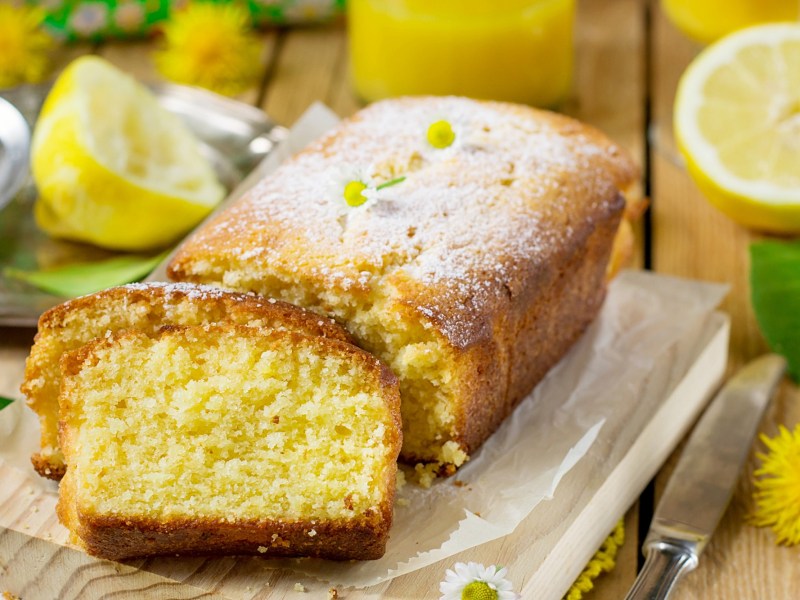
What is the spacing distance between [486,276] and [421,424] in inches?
14.4

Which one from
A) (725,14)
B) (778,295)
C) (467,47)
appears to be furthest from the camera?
(725,14)

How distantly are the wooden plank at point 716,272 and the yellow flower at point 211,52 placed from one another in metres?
1.61

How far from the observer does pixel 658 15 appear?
482 centimetres

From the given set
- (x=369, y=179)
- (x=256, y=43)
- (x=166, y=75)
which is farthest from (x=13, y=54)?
(x=369, y=179)

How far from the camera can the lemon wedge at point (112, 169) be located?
3340 millimetres

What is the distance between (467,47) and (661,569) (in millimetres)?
2039

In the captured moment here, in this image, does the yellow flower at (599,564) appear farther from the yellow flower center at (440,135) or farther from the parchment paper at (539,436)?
the yellow flower center at (440,135)

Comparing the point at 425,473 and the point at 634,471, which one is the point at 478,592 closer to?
the point at 425,473

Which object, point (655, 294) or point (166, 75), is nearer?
point (655, 294)

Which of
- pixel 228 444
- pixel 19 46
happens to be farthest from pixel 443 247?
pixel 19 46

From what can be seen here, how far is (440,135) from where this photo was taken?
2861 mm

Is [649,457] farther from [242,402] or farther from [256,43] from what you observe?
[256,43]

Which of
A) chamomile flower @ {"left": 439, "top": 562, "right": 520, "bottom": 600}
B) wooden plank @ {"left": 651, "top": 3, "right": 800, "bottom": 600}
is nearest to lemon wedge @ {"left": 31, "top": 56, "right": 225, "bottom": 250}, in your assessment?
wooden plank @ {"left": 651, "top": 3, "right": 800, "bottom": 600}

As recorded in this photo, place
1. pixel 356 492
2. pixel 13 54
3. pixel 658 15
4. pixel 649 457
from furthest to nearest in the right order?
1. pixel 658 15
2. pixel 13 54
3. pixel 649 457
4. pixel 356 492
